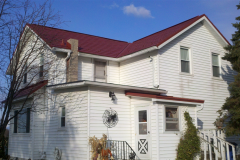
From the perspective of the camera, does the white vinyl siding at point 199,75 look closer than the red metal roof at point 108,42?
Yes

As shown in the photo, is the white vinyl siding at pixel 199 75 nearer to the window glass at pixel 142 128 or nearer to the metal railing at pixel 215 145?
the metal railing at pixel 215 145

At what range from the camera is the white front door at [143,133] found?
41.2 ft

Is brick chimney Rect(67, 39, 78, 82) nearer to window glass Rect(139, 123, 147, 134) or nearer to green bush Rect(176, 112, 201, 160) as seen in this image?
window glass Rect(139, 123, 147, 134)

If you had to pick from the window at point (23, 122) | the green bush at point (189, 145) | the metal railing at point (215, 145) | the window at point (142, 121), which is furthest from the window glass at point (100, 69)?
the metal railing at point (215, 145)

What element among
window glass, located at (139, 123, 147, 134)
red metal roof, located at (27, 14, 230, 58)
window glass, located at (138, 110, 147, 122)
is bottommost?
window glass, located at (139, 123, 147, 134)

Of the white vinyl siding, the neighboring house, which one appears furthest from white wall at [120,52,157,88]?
the white vinyl siding

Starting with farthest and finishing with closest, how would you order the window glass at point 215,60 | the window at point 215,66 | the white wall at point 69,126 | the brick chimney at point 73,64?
the window glass at point 215,60 < the window at point 215,66 < the brick chimney at point 73,64 < the white wall at point 69,126

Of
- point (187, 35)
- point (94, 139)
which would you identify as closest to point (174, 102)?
point (94, 139)

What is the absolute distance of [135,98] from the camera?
44.1 ft

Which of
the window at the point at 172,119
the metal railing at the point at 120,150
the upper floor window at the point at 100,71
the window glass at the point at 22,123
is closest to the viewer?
the metal railing at the point at 120,150

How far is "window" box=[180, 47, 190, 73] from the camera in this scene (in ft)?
51.8

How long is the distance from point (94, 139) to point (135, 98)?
3.06m

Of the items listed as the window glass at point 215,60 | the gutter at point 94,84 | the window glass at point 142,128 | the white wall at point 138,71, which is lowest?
the window glass at point 142,128

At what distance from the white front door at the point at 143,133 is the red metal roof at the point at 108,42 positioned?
12.3 ft
